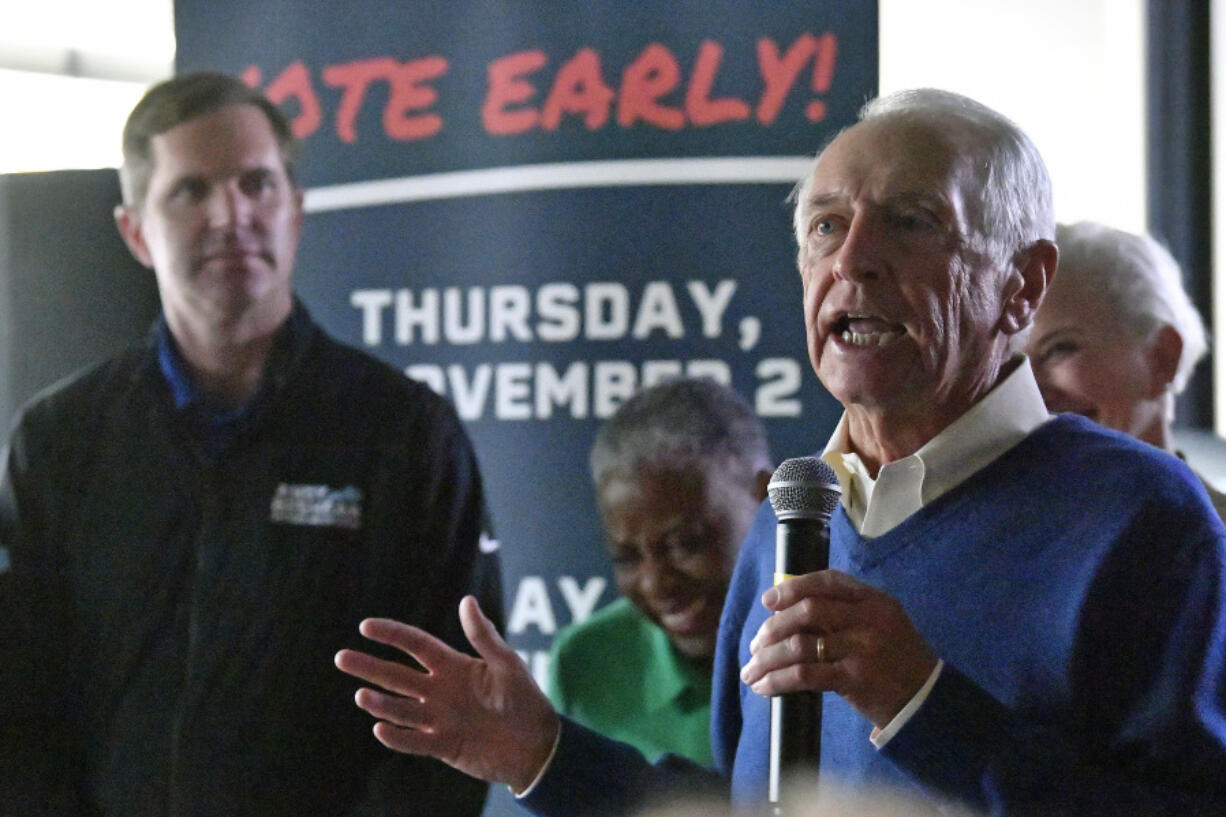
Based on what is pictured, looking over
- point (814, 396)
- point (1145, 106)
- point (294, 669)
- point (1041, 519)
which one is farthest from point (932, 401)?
point (1145, 106)

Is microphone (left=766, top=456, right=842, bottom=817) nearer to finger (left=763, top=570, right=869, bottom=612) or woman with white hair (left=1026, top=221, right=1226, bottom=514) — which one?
finger (left=763, top=570, right=869, bottom=612)

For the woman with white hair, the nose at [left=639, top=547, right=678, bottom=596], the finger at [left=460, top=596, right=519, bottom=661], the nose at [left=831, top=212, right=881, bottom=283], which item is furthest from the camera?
the woman with white hair

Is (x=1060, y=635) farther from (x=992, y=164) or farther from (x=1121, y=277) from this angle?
(x=1121, y=277)

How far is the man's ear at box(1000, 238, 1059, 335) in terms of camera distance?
1621mm

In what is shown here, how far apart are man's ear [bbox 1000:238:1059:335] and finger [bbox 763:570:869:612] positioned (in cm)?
55

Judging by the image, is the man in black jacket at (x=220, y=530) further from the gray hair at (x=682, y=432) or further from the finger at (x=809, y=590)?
the finger at (x=809, y=590)

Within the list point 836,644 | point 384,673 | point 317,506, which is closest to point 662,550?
point 317,506

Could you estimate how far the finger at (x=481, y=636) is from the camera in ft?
5.40

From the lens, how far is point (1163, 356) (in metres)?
2.46

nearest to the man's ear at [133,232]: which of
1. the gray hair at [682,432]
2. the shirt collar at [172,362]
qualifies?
the shirt collar at [172,362]

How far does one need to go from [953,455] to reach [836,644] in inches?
16.2

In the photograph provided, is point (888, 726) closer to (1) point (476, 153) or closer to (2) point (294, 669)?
(2) point (294, 669)

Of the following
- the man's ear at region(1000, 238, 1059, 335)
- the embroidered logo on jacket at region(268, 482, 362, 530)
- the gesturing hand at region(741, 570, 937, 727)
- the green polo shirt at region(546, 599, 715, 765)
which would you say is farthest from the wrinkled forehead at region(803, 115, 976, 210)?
the embroidered logo on jacket at region(268, 482, 362, 530)

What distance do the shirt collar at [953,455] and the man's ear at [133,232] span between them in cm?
136
